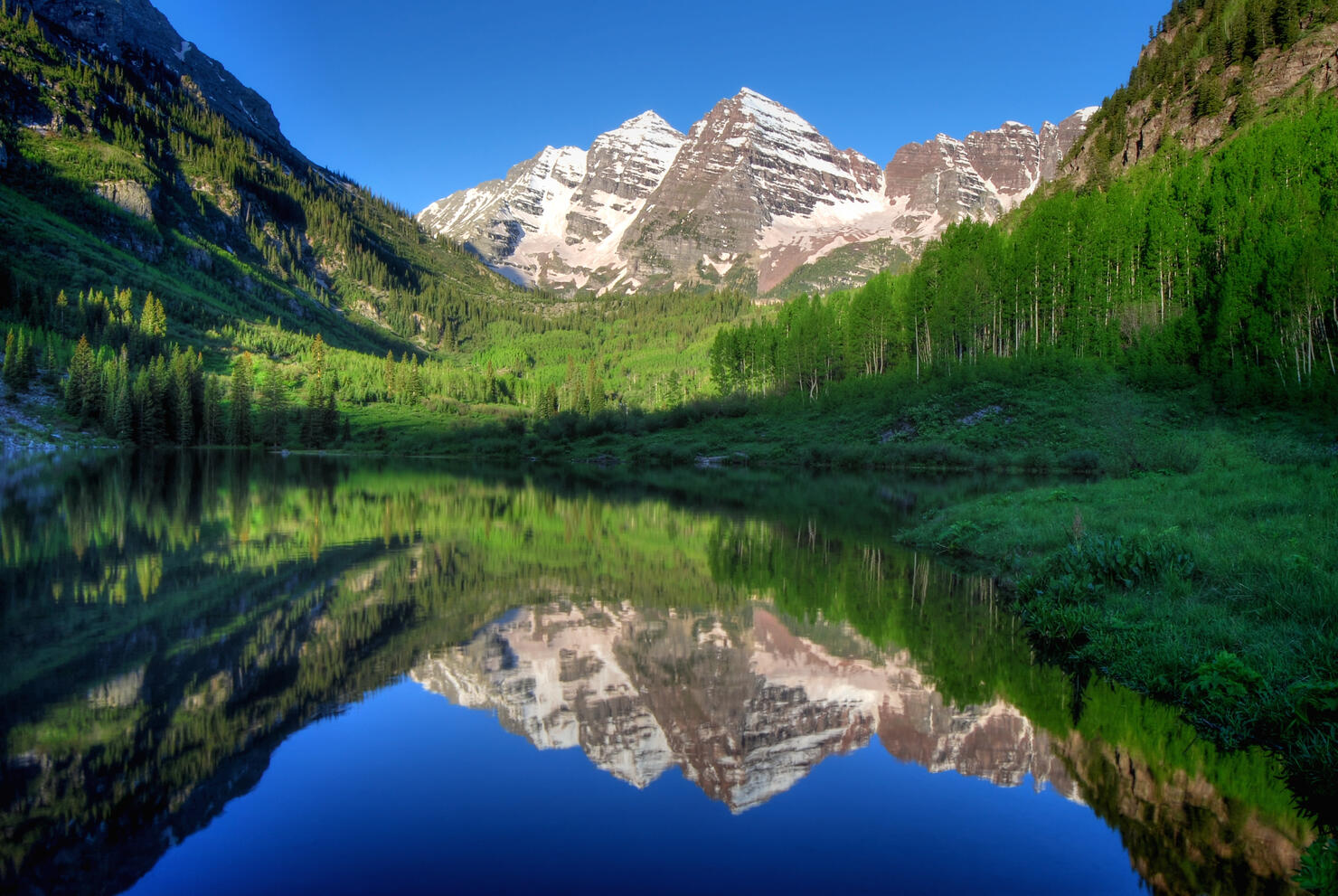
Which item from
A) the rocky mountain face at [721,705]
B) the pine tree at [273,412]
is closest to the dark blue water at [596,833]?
the rocky mountain face at [721,705]

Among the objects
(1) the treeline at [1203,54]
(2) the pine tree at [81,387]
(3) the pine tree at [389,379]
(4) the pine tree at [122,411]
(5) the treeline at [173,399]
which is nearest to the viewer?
(1) the treeline at [1203,54]

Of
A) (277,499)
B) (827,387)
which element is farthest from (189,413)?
(827,387)

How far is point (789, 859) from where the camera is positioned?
7926mm

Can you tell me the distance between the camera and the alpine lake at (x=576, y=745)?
25.0 ft

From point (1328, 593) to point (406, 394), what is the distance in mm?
160820

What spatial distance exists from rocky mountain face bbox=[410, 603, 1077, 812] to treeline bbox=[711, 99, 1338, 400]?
Result: 57.2 meters

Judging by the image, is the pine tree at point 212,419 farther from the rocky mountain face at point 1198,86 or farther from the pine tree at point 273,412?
the rocky mountain face at point 1198,86

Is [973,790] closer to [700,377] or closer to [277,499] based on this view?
[277,499]

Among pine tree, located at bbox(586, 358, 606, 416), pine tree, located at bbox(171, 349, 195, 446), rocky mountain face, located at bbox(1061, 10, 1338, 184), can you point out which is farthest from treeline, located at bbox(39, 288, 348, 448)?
rocky mountain face, located at bbox(1061, 10, 1338, 184)

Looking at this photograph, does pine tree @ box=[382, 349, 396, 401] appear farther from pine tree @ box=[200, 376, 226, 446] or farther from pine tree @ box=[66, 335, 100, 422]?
pine tree @ box=[66, 335, 100, 422]

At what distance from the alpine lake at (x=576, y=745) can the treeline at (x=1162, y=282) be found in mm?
54630

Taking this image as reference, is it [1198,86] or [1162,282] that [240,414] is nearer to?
[1162,282]

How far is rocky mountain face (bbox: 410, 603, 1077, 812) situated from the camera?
10281 mm

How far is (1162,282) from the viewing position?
71125mm
